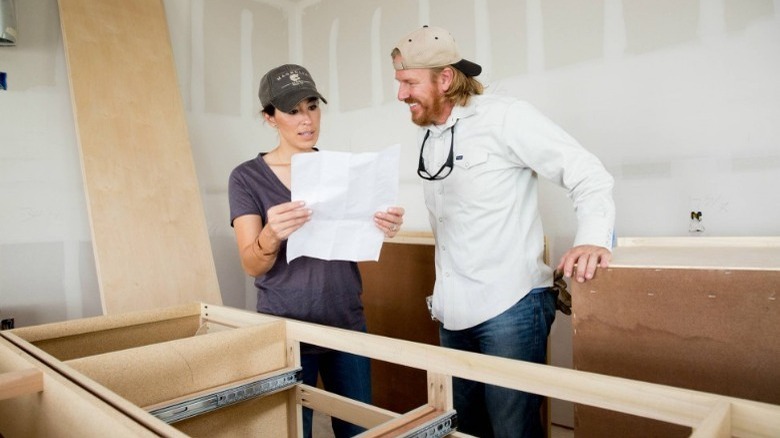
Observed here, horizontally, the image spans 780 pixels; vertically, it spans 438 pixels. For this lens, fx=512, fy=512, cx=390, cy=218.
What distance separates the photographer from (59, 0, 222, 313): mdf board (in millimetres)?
2207

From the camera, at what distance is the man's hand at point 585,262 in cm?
97

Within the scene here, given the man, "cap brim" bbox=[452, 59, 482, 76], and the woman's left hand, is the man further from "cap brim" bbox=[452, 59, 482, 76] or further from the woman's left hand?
the woman's left hand

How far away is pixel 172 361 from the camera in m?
1.04

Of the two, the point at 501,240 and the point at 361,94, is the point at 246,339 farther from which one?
the point at 361,94

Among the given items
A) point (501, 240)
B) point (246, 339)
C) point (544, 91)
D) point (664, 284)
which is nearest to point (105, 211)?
point (246, 339)

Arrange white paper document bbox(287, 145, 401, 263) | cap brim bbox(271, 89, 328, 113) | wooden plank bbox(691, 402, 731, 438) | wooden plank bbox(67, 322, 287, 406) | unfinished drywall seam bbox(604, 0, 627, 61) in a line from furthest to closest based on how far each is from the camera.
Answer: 1. unfinished drywall seam bbox(604, 0, 627, 61)
2. cap brim bbox(271, 89, 328, 113)
3. white paper document bbox(287, 145, 401, 263)
4. wooden plank bbox(67, 322, 287, 406)
5. wooden plank bbox(691, 402, 731, 438)

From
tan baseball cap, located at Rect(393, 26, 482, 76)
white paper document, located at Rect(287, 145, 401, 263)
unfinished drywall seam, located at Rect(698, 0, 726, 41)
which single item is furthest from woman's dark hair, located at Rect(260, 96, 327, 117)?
unfinished drywall seam, located at Rect(698, 0, 726, 41)

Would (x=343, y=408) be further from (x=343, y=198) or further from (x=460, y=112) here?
(x=460, y=112)

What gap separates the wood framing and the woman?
0.34ft

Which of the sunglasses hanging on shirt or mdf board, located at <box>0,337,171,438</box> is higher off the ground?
the sunglasses hanging on shirt

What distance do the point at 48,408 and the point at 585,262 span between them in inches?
37.7

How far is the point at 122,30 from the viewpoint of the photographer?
2.44 m

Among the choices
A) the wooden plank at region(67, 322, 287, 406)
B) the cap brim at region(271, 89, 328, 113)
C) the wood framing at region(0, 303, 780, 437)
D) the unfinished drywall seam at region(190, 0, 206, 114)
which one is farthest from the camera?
the unfinished drywall seam at region(190, 0, 206, 114)

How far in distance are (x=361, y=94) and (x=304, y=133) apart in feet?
5.76
